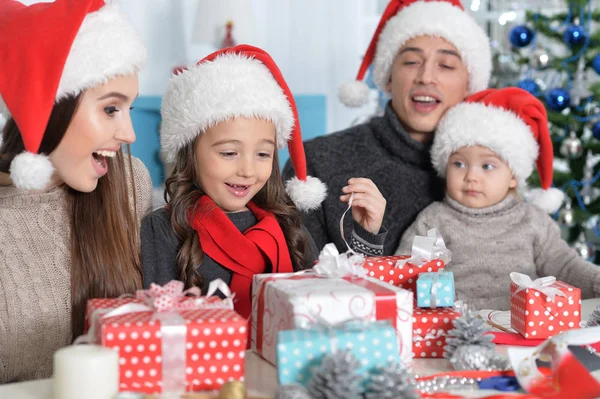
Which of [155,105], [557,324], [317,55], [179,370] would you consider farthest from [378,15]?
[179,370]

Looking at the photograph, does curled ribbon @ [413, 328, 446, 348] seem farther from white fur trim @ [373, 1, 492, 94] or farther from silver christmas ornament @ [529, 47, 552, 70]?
silver christmas ornament @ [529, 47, 552, 70]

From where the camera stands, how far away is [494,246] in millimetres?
2076

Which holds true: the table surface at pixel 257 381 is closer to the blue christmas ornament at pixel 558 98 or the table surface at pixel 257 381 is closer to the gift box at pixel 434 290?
the gift box at pixel 434 290

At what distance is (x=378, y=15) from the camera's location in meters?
4.76

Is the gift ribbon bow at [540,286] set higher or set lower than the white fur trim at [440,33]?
lower

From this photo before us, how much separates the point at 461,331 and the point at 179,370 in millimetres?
489

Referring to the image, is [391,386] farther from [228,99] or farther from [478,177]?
[478,177]

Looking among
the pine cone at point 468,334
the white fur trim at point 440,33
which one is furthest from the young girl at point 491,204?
the pine cone at point 468,334

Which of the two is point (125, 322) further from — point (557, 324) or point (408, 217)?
point (408, 217)

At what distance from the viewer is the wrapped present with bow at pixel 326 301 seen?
1.11 metres

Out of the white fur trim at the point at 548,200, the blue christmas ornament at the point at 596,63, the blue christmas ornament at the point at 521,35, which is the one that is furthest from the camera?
the blue christmas ornament at the point at 521,35

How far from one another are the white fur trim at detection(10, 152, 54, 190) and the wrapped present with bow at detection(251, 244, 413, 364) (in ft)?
1.36

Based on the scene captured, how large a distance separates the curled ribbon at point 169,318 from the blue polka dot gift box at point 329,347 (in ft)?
0.48

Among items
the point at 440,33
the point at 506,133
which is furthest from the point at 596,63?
the point at 506,133
